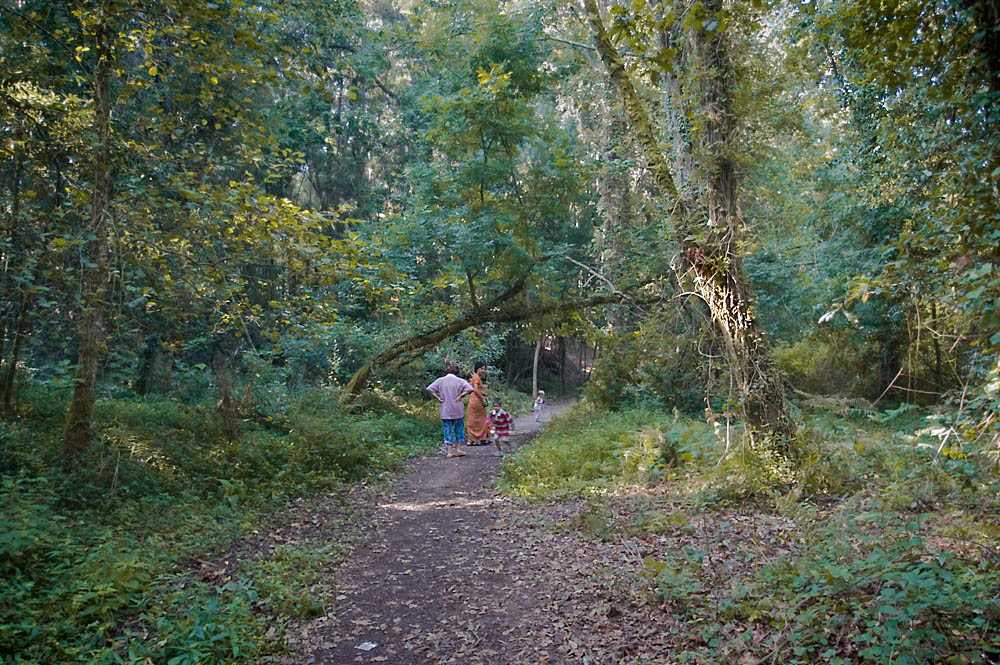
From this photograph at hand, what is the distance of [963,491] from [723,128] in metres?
4.88

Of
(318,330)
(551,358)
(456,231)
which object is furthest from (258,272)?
(551,358)

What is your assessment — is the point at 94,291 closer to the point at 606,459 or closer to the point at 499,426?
the point at 606,459

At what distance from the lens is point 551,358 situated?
128 ft

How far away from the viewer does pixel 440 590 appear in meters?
5.70

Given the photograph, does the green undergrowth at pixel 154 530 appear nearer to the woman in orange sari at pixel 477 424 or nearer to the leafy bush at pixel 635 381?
the woman in orange sari at pixel 477 424

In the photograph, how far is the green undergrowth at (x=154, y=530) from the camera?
4.17 m

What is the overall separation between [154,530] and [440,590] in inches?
111

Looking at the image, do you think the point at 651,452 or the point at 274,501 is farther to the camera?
the point at 651,452

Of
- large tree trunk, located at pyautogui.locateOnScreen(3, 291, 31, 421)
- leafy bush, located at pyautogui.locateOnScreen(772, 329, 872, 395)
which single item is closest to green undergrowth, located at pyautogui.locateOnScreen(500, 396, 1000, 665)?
large tree trunk, located at pyautogui.locateOnScreen(3, 291, 31, 421)

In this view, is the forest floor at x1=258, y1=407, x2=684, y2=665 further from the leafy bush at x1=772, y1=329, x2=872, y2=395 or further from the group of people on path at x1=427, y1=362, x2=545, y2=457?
the leafy bush at x1=772, y1=329, x2=872, y2=395

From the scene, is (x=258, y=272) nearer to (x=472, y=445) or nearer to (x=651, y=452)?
(x=472, y=445)

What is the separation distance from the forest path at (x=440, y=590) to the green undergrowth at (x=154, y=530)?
0.36 metres

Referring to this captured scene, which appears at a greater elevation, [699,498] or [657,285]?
[657,285]

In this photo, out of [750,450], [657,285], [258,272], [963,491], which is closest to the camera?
[963,491]
